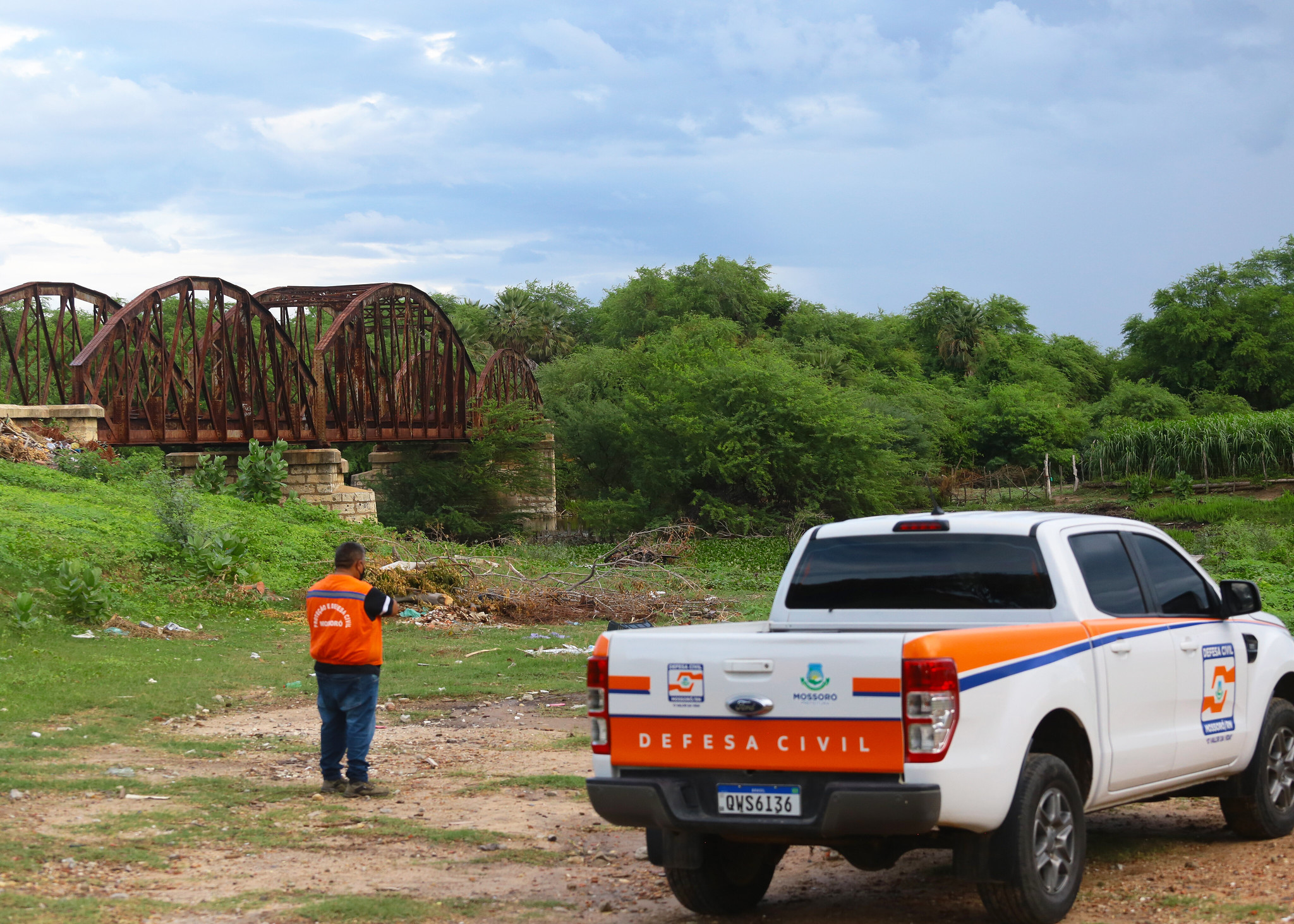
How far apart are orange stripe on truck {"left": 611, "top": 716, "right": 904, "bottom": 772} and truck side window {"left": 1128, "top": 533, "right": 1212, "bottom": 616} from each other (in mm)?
2571

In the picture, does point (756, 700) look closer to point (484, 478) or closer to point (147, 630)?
point (147, 630)

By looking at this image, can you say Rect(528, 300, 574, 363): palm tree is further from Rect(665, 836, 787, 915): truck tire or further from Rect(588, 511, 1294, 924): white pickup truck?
Rect(665, 836, 787, 915): truck tire

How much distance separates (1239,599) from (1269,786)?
3.87ft

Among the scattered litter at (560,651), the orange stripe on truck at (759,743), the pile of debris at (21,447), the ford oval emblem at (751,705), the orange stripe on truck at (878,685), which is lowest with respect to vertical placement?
the scattered litter at (560,651)

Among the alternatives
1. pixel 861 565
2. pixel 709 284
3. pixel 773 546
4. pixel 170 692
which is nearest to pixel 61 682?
pixel 170 692

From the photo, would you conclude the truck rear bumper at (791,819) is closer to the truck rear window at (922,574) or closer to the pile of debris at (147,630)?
the truck rear window at (922,574)

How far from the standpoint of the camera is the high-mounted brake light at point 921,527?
6.77 m

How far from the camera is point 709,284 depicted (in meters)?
79.6

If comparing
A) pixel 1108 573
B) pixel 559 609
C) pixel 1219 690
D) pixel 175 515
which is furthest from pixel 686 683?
pixel 175 515

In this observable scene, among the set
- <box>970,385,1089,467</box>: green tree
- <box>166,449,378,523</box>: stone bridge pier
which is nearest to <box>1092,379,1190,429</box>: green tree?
<box>970,385,1089,467</box>: green tree

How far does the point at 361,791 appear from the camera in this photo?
9273mm

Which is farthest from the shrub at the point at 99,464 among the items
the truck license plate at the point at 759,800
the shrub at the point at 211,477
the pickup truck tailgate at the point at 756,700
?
the truck license plate at the point at 759,800

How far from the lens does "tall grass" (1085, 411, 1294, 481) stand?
5441 cm

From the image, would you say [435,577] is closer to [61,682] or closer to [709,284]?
[61,682]
